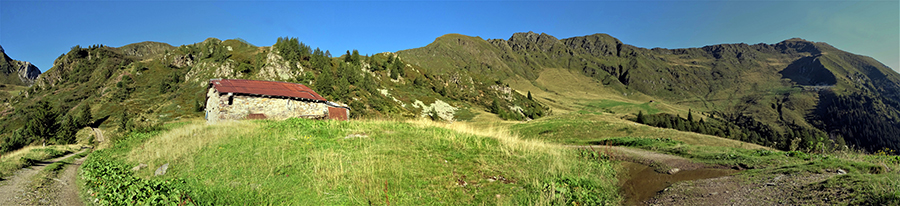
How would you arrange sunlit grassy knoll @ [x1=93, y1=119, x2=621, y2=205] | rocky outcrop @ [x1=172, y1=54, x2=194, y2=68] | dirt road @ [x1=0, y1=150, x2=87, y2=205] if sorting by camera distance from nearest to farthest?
1. sunlit grassy knoll @ [x1=93, y1=119, x2=621, y2=205]
2. dirt road @ [x1=0, y1=150, x2=87, y2=205]
3. rocky outcrop @ [x1=172, y1=54, x2=194, y2=68]

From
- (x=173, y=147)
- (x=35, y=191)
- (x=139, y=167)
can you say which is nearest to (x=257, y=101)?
(x=173, y=147)

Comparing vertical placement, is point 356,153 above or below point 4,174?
above

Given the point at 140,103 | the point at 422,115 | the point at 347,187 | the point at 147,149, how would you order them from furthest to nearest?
the point at 422,115 → the point at 140,103 → the point at 147,149 → the point at 347,187

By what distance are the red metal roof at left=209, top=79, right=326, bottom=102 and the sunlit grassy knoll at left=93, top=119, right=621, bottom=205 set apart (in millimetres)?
17568

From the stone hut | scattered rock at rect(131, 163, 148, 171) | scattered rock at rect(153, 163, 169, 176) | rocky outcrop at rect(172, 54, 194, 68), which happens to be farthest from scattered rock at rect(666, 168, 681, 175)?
rocky outcrop at rect(172, 54, 194, 68)

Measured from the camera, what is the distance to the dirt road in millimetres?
8680

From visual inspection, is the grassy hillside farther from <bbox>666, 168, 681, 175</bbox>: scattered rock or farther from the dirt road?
<bbox>666, 168, 681, 175</bbox>: scattered rock

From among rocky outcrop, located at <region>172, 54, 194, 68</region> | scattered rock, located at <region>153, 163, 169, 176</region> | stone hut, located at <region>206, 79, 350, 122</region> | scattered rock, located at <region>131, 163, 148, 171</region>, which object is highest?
rocky outcrop, located at <region>172, 54, 194, 68</region>

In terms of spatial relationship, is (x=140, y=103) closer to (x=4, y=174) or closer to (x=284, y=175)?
(x=4, y=174)

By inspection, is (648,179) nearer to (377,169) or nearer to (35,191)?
(377,169)

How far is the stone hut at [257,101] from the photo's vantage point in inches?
1188

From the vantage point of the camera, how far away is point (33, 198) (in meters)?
8.81

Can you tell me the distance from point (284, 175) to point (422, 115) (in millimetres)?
58538

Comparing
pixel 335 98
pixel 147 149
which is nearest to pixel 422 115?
pixel 335 98
